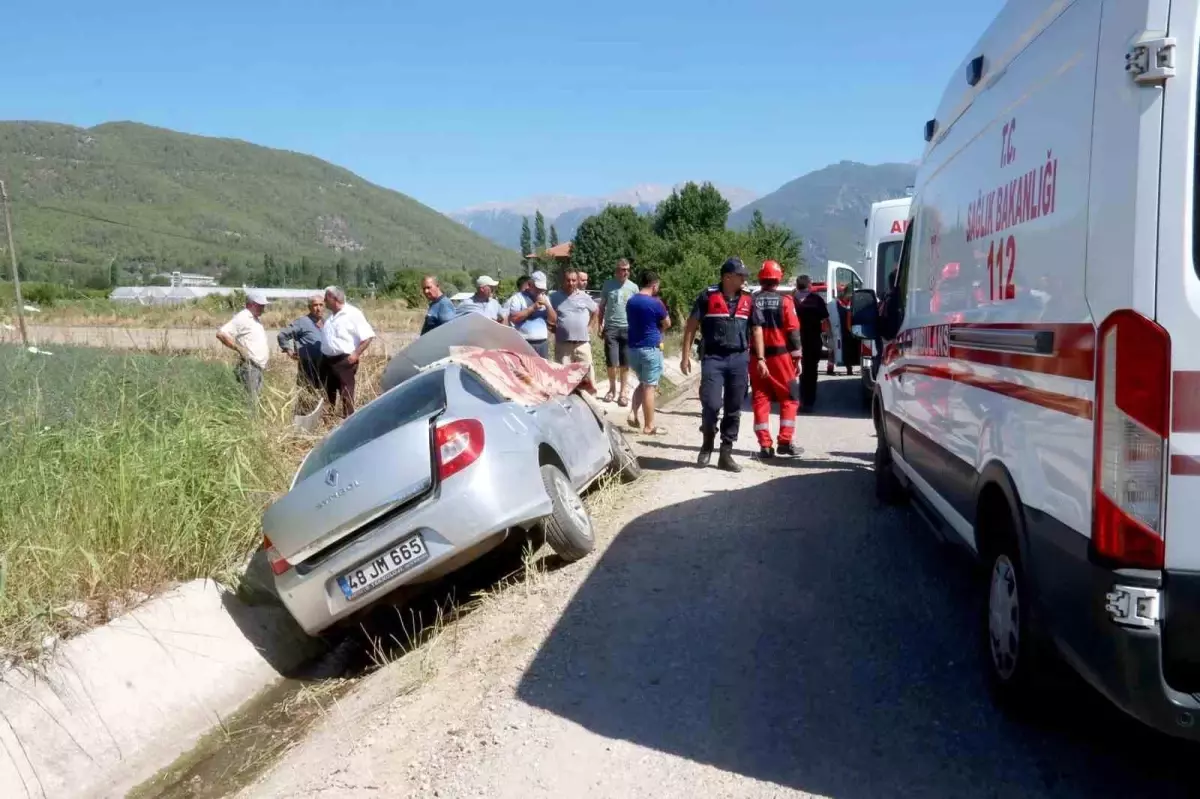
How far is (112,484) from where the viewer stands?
631 cm

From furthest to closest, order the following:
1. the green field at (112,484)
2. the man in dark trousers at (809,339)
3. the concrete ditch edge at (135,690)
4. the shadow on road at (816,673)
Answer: the man in dark trousers at (809,339) < the green field at (112,484) < the concrete ditch edge at (135,690) < the shadow on road at (816,673)

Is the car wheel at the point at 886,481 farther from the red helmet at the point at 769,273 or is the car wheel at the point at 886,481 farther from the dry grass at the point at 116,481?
the dry grass at the point at 116,481

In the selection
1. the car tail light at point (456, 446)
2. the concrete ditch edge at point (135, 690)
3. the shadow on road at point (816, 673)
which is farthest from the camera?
the car tail light at point (456, 446)

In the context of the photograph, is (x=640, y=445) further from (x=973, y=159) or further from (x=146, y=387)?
(x=973, y=159)

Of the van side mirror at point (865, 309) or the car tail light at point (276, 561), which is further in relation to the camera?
the van side mirror at point (865, 309)

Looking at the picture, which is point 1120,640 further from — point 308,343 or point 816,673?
point 308,343

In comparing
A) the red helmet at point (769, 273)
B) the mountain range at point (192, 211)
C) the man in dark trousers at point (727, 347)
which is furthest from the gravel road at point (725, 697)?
the mountain range at point (192, 211)

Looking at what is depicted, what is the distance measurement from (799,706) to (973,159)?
2653 millimetres

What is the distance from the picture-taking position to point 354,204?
580ft

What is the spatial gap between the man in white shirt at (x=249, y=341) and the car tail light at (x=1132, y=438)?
8.31 m

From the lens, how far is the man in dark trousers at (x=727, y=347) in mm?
8664

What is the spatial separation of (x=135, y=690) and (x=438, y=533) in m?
1.73

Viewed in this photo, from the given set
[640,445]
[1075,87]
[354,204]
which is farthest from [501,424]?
[354,204]

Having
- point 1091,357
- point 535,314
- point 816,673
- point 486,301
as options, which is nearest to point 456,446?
point 816,673
